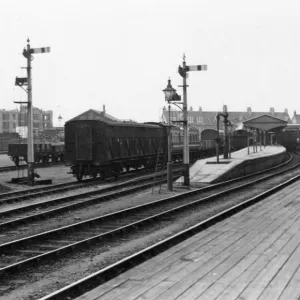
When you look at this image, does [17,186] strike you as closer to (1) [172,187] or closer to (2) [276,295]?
(1) [172,187]

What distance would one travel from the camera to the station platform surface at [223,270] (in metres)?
5.79

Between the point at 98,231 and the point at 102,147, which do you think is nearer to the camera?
the point at 98,231

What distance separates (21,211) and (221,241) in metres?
7.44

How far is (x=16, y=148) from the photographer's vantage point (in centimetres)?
3309

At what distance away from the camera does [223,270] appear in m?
6.86

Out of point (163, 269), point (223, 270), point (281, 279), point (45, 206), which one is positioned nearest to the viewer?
point (281, 279)

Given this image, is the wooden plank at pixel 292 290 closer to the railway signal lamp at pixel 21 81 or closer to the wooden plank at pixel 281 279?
the wooden plank at pixel 281 279

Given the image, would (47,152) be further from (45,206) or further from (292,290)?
(292,290)

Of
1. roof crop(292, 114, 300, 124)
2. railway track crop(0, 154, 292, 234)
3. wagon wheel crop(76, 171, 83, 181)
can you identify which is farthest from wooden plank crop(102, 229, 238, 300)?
roof crop(292, 114, 300, 124)

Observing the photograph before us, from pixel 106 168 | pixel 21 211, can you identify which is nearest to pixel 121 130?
pixel 106 168

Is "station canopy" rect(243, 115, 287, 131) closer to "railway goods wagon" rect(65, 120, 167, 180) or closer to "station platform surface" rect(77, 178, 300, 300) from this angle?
"railway goods wagon" rect(65, 120, 167, 180)

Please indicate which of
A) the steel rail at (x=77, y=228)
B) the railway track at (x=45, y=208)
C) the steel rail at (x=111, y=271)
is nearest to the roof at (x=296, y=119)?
the railway track at (x=45, y=208)

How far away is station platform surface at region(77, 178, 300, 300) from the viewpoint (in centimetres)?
579

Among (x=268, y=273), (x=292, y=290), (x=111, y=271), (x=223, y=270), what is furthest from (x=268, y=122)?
(x=292, y=290)
